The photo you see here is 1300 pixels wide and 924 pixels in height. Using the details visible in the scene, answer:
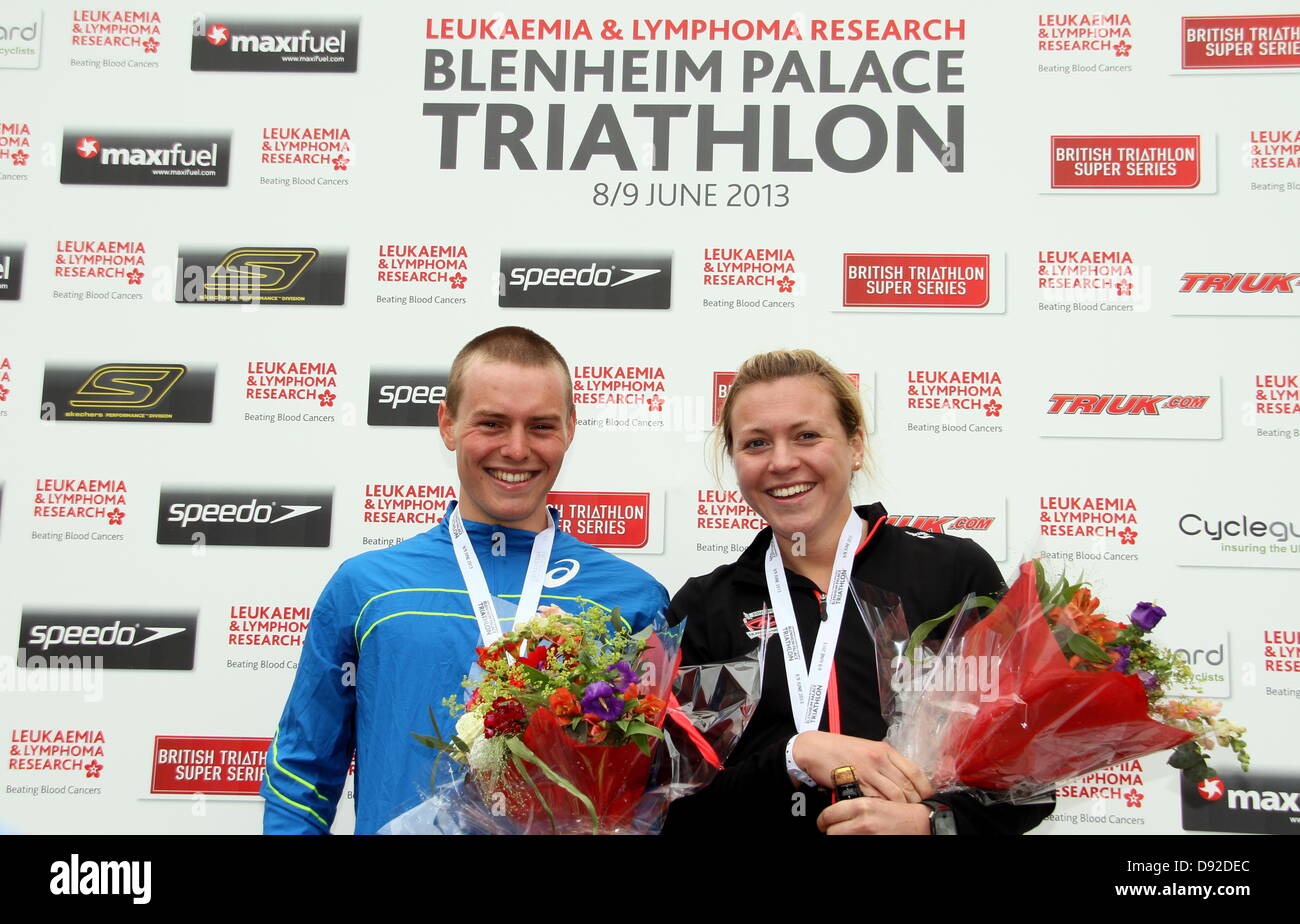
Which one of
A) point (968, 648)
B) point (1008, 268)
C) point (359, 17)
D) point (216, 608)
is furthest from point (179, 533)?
point (1008, 268)

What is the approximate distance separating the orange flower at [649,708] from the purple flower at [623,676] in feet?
0.12

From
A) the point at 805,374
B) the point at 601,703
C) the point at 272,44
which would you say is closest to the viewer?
the point at 601,703

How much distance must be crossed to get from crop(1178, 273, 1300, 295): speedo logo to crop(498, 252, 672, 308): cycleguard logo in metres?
1.86

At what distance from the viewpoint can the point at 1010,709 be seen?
1.54 metres

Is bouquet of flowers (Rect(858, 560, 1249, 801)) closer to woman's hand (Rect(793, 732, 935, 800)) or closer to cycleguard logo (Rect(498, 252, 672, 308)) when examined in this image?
woman's hand (Rect(793, 732, 935, 800))

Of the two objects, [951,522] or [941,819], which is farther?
[951,522]

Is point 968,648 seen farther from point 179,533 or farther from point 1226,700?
point 179,533

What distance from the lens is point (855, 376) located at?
3.45 metres

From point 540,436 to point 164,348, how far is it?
6.66ft

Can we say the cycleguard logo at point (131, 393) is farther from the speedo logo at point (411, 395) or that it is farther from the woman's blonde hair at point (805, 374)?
the woman's blonde hair at point (805, 374)

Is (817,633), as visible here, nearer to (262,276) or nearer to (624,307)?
(624,307)

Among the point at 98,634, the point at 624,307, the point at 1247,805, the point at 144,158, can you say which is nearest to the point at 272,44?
the point at 144,158

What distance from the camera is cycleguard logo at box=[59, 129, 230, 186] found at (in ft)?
12.0

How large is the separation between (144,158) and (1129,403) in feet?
12.3
